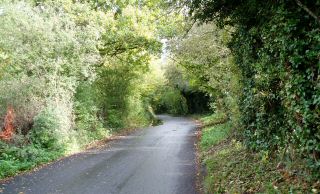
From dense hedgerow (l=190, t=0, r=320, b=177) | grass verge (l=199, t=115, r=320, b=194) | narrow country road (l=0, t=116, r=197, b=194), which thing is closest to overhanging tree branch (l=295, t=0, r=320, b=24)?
dense hedgerow (l=190, t=0, r=320, b=177)

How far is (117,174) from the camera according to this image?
11859 mm

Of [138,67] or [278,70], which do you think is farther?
[138,67]

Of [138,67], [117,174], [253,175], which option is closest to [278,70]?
[253,175]

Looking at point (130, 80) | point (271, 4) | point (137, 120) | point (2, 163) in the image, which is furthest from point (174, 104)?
point (271, 4)

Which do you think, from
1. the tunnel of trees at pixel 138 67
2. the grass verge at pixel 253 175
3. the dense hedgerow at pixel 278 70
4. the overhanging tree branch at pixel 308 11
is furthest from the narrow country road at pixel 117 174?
the overhanging tree branch at pixel 308 11

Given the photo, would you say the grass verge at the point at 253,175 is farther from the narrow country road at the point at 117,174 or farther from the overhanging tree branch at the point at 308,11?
the overhanging tree branch at the point at 308,11

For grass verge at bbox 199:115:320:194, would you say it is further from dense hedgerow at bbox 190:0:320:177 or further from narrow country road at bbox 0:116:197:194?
narrow country road at bbox 0:116:197:194

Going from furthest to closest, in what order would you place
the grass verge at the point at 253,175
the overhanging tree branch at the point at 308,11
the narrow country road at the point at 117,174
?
the narrow country road at the point at 117,174 < the grass verge at the point at 253,175 < the overhanging tree branch at the point at 308,11

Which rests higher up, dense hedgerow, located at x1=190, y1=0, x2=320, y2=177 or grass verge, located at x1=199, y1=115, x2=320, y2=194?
dense hedgerow, located at x1=190, y1=0, x2=320, y2=177

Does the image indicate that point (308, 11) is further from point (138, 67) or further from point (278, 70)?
point (138, 67)

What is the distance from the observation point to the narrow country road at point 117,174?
32.9 ft

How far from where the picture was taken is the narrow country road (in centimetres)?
1004

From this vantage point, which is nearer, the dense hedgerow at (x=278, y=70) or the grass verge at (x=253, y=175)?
the dense hedgerow at (x=278, y=70)

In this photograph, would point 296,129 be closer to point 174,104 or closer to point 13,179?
point 13,179
